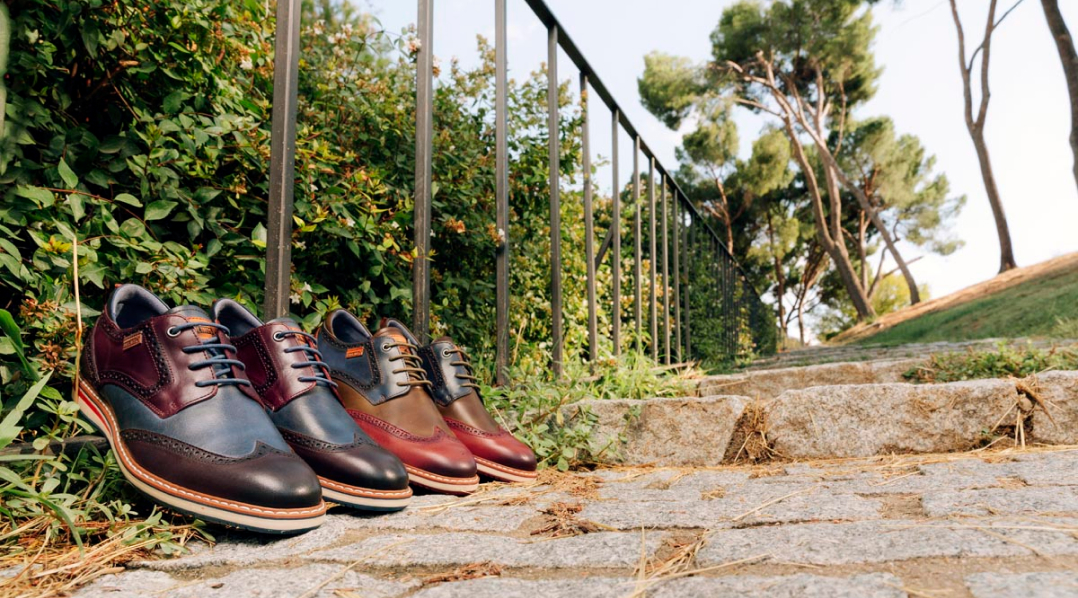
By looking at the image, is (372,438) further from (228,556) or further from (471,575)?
(471,575)

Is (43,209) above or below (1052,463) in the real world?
above

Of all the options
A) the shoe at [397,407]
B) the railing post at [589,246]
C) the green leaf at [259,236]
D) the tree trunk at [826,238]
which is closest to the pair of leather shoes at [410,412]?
the shoe at [397,407]

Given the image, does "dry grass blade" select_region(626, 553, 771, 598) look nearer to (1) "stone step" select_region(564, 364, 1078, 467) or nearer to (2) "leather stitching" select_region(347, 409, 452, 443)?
(2) "leather stitching" select_region(347, 409, 452, 443)

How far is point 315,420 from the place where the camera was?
4.46 ft

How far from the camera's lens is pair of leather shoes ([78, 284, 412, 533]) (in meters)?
1.13

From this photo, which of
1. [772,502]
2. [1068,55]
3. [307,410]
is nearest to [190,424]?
[307,410]

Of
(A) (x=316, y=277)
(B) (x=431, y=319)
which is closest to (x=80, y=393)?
(A) (x=316, y=277)

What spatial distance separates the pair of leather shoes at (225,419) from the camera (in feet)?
3.72

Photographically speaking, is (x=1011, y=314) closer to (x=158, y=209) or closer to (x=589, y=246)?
(x=589, y=246)

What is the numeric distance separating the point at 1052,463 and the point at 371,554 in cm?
158

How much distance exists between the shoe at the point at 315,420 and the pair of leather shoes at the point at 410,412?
0.45 ft

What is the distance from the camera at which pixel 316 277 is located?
6.70 ft

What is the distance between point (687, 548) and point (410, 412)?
29.9 inches

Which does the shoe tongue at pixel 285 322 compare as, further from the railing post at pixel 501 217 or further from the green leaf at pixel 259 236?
the railing post at pixel 501 217
